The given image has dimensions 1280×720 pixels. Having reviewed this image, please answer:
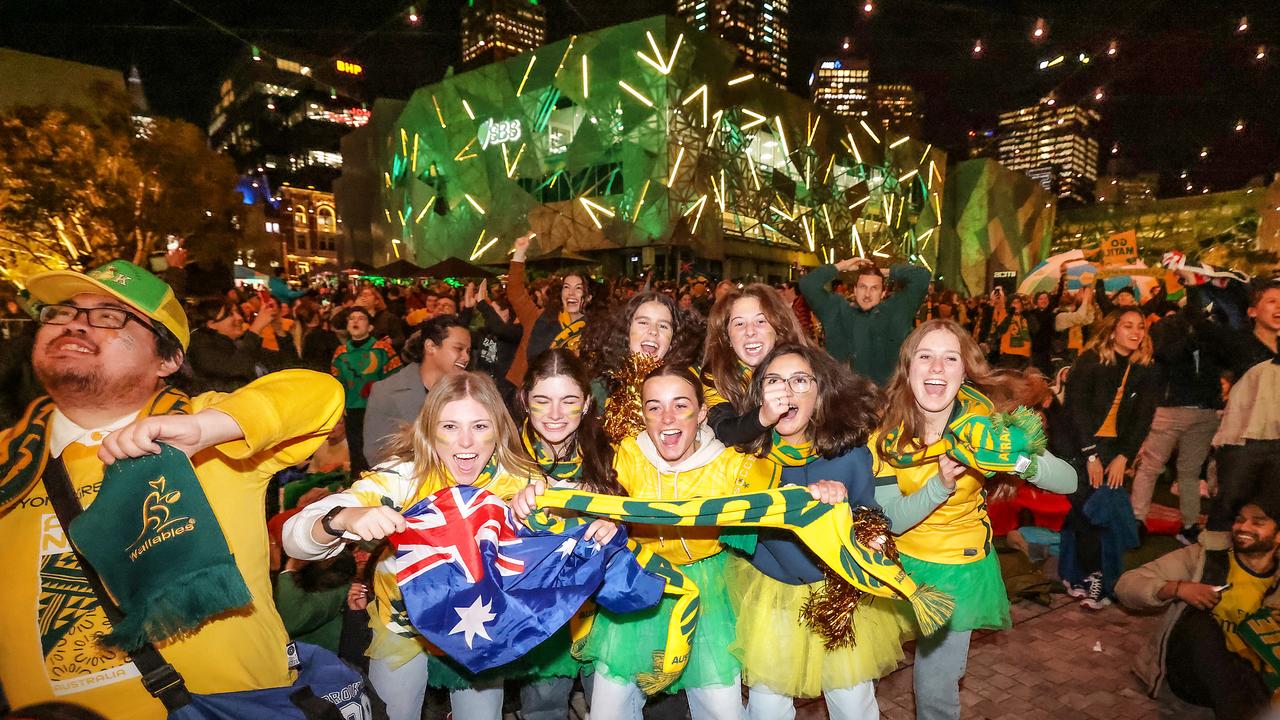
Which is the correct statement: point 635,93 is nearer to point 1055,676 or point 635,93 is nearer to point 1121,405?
point 1121,405

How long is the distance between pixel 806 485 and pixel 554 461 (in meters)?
1.19

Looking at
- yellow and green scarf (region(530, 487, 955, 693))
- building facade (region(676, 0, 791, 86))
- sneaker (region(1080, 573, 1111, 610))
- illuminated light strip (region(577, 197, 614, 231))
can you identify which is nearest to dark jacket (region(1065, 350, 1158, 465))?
sneaker (region(1080, 573, 1111, 610))

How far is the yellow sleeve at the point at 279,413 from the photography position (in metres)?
1.77

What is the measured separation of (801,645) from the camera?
2.54 metres

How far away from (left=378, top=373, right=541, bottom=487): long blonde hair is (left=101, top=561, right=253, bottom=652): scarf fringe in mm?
911

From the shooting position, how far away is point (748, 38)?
110m

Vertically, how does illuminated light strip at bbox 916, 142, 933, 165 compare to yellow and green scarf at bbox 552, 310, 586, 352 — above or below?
above

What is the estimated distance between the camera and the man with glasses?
170 centimetres

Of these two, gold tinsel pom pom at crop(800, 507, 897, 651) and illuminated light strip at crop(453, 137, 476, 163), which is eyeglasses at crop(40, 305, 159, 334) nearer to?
gold tinsel pom pom at crop(800, 507, 897, 651)

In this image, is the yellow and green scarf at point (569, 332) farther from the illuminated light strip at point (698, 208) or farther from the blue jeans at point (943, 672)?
the illuminated light strip at point (698, 208)

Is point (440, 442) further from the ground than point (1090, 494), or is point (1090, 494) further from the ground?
point (440, 442)

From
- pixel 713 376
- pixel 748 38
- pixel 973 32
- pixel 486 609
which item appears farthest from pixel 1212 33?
pixel 748 38

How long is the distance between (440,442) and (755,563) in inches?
58.8

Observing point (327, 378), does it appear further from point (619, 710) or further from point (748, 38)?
point (748, 38)
